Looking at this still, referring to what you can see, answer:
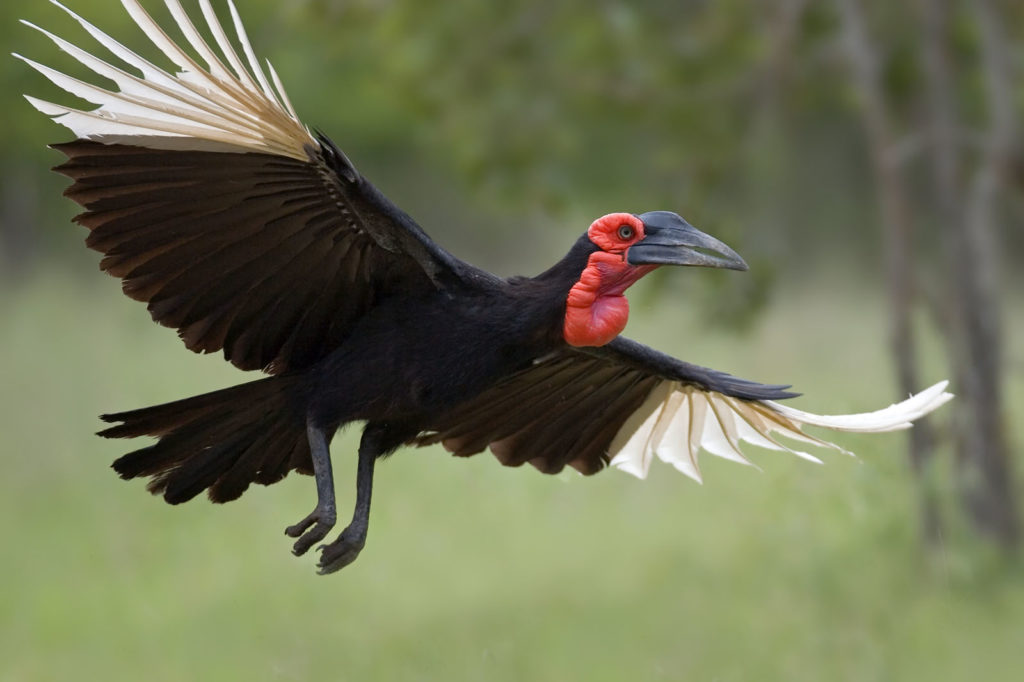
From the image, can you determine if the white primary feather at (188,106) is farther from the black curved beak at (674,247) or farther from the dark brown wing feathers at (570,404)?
the dark brown wing feathers at (570,404)

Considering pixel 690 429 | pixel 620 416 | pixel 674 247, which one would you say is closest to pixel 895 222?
pixel 690 429

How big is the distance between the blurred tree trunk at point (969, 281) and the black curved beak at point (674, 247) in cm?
484

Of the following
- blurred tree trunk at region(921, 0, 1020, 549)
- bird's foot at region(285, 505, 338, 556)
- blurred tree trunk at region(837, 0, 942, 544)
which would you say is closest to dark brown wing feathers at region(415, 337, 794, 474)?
bird's foot at region(285, 505, 338, 556)

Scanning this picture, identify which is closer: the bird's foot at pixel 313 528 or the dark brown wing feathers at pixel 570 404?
the bird's foot at pixel 313 528

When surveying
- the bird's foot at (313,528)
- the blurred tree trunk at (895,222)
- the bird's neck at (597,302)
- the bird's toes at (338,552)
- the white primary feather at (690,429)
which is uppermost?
the blurred tree trunk at (895,222)

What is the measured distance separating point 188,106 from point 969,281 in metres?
6.09

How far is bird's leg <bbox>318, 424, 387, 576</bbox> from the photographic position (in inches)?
147

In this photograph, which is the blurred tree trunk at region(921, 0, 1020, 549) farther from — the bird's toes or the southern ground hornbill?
the bird's toes

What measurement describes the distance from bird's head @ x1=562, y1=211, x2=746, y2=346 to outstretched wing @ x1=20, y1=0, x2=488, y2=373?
0.30 m

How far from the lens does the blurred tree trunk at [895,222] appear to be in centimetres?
788

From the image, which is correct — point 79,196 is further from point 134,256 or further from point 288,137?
point 288,137

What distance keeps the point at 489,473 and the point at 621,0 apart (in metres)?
3.59

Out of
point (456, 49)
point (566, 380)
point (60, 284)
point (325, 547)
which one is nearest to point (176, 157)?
point (325, 547)

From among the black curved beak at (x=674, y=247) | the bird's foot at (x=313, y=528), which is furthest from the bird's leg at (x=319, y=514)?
the black curved beak at (x=674, y=247)
